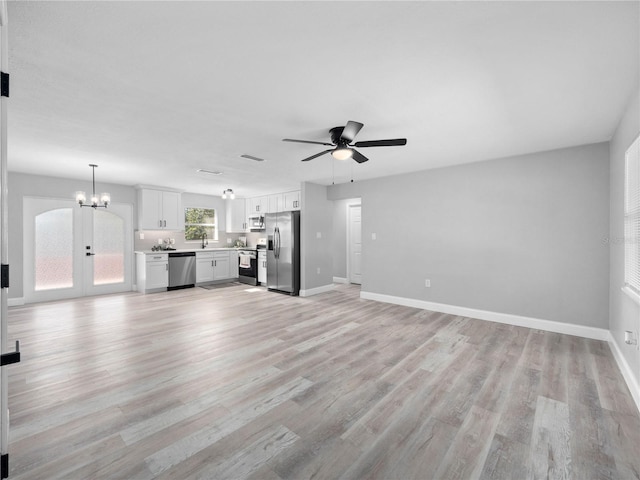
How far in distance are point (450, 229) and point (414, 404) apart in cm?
333

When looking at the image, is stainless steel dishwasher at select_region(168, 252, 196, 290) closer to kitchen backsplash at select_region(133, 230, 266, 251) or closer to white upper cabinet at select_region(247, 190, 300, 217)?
kitchen backsplash at select_region(133, 230, 266, 251)

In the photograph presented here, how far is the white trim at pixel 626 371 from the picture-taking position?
226 cm

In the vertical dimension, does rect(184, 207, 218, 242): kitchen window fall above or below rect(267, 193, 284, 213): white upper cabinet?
below

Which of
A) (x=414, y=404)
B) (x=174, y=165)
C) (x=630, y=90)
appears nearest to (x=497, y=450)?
(x=414, y=404)

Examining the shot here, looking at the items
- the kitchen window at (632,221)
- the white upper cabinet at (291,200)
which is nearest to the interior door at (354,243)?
the white upper cabinet at (291,200)

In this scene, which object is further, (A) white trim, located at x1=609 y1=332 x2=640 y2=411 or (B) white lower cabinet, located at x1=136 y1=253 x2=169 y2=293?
(B) white lower cabinet, located at x1=136 y1=253 x2=169 y2=293

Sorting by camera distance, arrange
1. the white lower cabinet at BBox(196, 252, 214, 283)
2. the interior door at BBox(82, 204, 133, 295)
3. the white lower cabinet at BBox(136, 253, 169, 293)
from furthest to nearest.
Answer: the white lower cabinet at BBox(196, 252, 214, 283) < the white lower cabinet at BBox(136, 253, 169, 293) < the interior door at BBox(82, 204, 133, 295)

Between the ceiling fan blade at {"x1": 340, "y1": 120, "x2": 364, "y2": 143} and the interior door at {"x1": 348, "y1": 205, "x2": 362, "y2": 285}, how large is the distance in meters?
5.12

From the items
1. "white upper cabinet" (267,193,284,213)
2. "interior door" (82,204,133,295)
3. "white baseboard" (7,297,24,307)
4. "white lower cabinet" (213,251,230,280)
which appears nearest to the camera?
"white baseboard" (7,297,24,307)

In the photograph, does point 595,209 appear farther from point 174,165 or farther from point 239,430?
point 174,165

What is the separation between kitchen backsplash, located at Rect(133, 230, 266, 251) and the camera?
7008 mm

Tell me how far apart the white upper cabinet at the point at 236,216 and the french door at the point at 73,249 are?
2532 millimetres

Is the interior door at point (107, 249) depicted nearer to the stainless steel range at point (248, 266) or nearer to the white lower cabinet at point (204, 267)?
the white lower cabinet at point (204, 267)

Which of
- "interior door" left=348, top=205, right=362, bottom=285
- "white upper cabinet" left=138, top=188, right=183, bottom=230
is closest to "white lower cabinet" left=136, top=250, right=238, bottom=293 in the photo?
"white upper cabinet" left=138, top=188, right=183, bottom=230
